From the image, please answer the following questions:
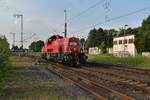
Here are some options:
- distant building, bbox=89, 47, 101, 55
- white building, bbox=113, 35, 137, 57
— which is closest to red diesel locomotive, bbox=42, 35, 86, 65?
white building, bbox=113, 35, 137, 57

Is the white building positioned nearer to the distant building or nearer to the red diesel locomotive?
the distant building

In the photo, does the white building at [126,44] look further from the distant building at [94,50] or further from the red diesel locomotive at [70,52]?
the red diesel locomotive at [70,52]

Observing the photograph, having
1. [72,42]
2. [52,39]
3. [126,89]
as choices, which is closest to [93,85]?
[126,89]

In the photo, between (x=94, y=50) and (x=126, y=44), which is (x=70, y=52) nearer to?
(x=126, y=44)

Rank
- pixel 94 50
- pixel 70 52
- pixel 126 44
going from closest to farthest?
pixel 70 52, pixel 126 44, pixel 94 50

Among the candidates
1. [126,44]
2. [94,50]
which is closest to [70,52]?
[126,44]

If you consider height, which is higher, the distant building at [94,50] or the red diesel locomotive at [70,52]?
the distant building at [94,50]

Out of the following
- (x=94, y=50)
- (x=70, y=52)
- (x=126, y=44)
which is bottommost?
(x=70, y=52)

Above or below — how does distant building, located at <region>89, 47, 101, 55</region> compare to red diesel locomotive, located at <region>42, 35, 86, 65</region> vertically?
above

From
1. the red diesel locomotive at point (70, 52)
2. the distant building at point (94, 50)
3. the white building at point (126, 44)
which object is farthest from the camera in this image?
the distant building at point (94, 50)

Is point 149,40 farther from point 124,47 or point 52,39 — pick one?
point 52,39

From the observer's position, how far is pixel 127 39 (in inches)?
5054

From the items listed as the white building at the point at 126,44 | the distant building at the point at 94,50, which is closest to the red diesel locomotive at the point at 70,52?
the white building at the point at 126,44

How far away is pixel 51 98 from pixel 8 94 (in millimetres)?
2314
